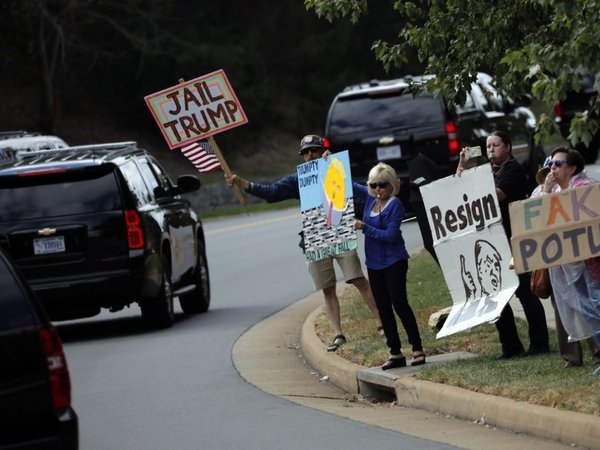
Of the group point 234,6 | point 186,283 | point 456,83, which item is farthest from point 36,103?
point 456,83

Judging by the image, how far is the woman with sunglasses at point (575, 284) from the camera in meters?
10.2

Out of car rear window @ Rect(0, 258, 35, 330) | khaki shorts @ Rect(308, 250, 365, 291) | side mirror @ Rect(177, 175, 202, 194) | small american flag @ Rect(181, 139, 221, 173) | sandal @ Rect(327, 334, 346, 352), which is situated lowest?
sandal @ Rect(327, 334, 346, 352)

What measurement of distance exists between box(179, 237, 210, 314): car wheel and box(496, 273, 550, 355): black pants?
6.78m

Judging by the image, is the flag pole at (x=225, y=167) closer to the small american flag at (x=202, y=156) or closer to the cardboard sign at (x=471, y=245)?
the small american flag at (x=202, y=156)

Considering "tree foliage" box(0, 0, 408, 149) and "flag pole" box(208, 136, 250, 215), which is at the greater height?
"tree foliage" box(0, 0, 408, 149)

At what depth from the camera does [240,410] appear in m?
11.1

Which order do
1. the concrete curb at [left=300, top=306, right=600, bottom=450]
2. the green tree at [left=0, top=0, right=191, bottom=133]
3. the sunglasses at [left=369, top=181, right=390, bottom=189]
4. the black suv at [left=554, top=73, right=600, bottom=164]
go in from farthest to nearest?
1. the green tree at [left=0, top=0, right=191, bottom=133]
2. the black suv at [left=554, top=73, right=600, bottom=164]
3. the sunglasses at [left=369, top=181, right=390, bottom=189]
4. the concrete curb at [left=300, top=306, right=600, bottom=450]

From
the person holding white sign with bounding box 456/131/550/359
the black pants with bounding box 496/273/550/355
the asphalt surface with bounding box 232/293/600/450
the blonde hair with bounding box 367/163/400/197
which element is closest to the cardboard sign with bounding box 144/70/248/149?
the asphalt surface with bounding box 232/293/600/450

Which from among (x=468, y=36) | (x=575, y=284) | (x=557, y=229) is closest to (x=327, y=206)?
(x=468, y=36)

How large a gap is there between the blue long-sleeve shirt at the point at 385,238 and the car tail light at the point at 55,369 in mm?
5003

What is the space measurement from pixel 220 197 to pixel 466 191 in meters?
29.9

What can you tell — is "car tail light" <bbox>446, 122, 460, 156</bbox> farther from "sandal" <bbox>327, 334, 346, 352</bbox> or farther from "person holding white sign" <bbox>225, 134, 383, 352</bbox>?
"sandal" <bbox>327, 334, 346, 352</bbox>

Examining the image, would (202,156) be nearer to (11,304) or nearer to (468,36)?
(468,36)

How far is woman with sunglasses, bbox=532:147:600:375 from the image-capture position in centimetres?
1023
